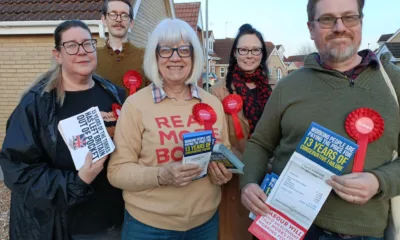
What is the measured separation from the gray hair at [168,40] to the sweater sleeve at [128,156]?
0.29 meters

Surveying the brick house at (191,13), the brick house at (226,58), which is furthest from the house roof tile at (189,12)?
the brick house at (226,58)

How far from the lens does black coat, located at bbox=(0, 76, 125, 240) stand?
1.90 metres

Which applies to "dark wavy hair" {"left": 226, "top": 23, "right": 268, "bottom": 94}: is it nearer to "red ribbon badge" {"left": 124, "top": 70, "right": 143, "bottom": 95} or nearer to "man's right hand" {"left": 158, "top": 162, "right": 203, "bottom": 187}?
"red ribbon badge" {"left": 124, "top": 70, "right": 143, "bottom": 95}

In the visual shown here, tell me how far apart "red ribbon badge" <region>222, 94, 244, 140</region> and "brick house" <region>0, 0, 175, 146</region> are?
4.54 metres

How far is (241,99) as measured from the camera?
9.12 ft

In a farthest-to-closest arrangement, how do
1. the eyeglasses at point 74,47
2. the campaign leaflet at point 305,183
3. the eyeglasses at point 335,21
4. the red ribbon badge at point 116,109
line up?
the red ribbon badge at point 116,109, the eyeglasses at point 74,47, the eyeglasses at point 335,21, the campaign leaflet at point 305,183

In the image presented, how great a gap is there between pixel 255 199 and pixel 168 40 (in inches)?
45.8

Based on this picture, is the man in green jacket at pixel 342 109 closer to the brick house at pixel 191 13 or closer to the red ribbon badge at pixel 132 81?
the red ribbon badge at pixel 132 81

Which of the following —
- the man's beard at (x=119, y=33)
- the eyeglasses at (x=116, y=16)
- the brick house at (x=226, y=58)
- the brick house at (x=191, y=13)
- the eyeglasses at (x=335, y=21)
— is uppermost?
the brick house at (x=191, y=13)

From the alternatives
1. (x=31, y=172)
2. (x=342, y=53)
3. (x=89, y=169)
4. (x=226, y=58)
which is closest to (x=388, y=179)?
(x=342, y=53)

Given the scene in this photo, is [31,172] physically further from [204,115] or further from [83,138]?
[204,115]

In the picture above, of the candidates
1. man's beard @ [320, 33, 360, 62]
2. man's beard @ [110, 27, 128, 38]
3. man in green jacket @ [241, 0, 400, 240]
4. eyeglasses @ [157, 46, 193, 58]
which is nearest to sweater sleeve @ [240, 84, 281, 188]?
man in green jacket @ [241, 0, 400, 240]

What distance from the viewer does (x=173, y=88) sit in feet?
6.98

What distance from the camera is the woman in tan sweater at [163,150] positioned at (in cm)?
193
